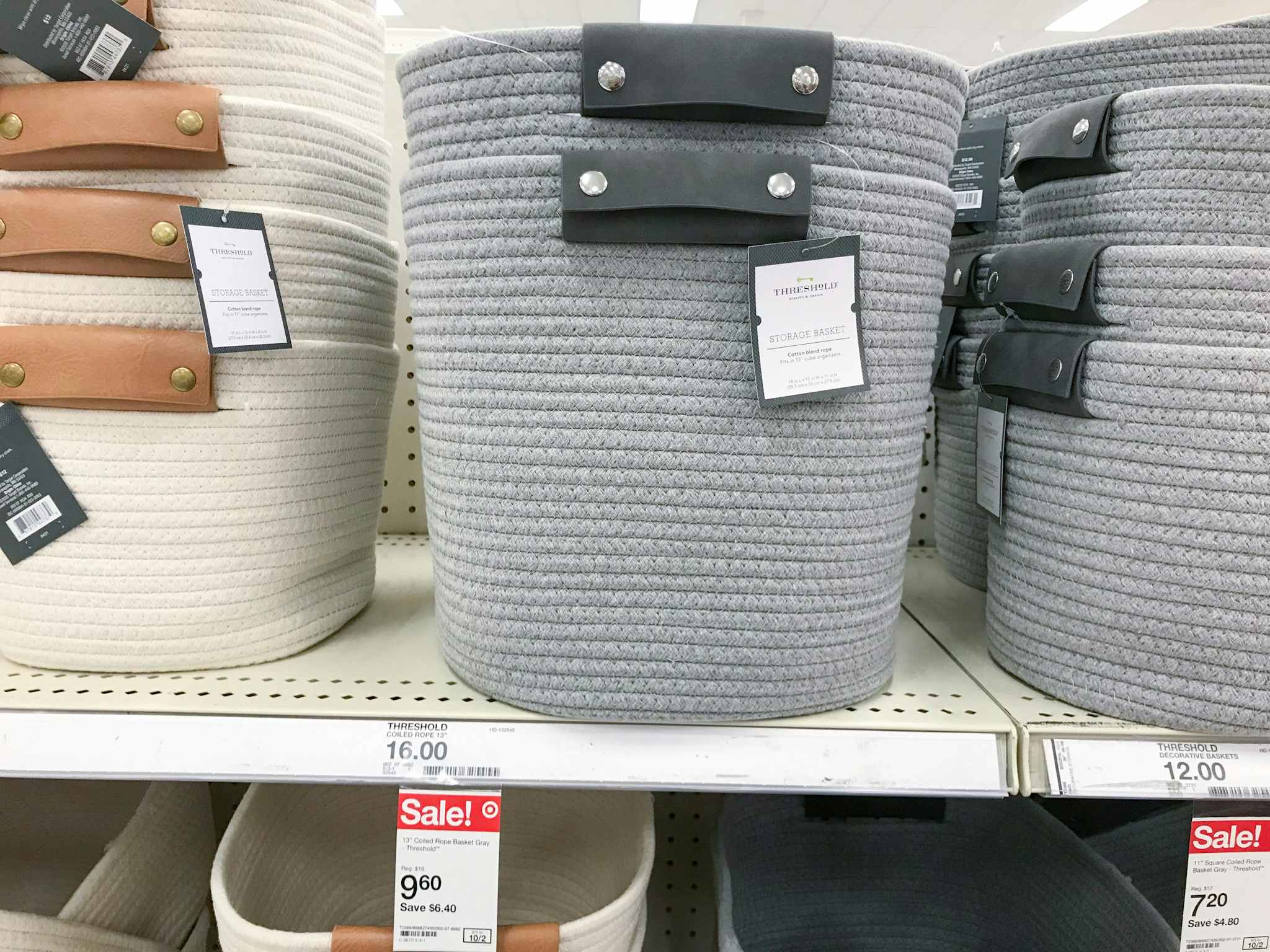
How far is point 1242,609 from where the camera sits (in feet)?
1.62

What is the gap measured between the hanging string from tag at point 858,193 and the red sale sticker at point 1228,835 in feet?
1.45

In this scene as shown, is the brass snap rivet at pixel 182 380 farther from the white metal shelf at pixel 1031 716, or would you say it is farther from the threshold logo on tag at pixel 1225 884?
the threshold logo on tag at pixel 1225 884

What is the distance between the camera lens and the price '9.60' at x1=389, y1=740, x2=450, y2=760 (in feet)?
1.66

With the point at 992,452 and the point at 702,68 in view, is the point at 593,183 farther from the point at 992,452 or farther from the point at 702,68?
the point at 992,452

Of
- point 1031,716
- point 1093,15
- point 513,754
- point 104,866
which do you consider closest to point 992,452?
point 1031,716

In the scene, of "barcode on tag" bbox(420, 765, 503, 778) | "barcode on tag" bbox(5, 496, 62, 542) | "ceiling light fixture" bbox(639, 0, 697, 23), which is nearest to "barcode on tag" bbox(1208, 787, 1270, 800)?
"barcode on tag" bbox(420, 765, 503, 778)

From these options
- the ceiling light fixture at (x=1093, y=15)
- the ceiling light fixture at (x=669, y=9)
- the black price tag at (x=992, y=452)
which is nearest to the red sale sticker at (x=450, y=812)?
the black price tag at (x=992, y=452)

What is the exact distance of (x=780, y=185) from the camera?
0.45m

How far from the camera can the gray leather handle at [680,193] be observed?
441 millimetres

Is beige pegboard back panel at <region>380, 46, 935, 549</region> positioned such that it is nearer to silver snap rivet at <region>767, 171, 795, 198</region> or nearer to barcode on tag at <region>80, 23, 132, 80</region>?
barcode on tag at <region>80, 23, 132, 80</region>

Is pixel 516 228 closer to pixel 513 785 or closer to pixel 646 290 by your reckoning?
pixel 646 290

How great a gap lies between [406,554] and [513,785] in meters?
0.44

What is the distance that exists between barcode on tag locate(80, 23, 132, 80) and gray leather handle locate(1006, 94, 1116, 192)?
1.94 feet

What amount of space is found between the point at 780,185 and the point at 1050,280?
0.72ft
